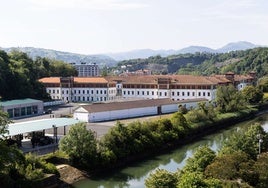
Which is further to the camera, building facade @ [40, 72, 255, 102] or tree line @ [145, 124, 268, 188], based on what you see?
building facade @ [40, 72, 255, 102]

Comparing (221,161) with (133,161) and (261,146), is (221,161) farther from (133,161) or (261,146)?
(133,161)

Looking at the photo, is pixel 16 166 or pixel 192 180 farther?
pixel 16 166

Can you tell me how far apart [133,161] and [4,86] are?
96.2ft

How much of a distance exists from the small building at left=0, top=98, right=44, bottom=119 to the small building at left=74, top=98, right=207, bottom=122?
22.2 feet

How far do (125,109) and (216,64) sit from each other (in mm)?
124047

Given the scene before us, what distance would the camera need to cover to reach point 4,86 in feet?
176

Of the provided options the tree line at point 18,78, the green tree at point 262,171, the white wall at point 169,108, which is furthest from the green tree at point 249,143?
the tree line at point 18,78

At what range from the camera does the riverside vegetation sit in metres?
21.5

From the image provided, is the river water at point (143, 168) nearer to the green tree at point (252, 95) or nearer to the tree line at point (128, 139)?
the tree line at point (128, 139)

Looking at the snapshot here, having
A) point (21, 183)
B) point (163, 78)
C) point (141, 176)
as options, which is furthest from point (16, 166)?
point (163, 78)

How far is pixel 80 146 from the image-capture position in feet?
87.2

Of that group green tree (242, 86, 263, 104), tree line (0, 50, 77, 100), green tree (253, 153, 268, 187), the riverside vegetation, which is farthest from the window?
green tree (253, 153, 268, 187)

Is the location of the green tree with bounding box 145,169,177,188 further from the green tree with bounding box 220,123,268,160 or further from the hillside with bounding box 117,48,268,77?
the hillside with bounding box 117,48,268,77

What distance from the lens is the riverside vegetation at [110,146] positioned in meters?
21.5
